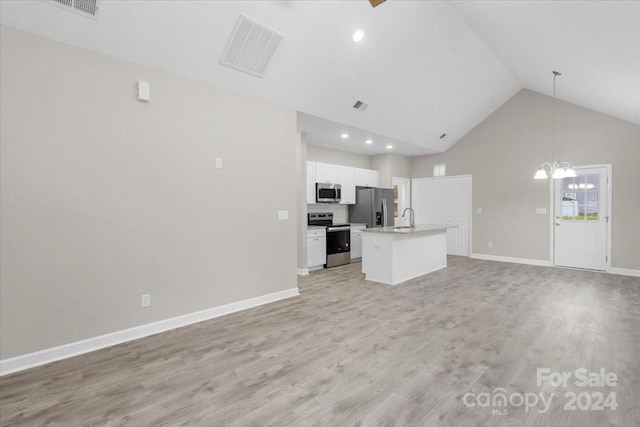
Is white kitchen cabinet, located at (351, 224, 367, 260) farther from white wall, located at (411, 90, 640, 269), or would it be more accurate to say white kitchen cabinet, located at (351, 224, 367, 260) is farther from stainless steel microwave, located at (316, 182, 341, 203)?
white wall, located at (411, 90, 640, 269)

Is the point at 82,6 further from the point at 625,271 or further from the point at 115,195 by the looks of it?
the point at 625,271

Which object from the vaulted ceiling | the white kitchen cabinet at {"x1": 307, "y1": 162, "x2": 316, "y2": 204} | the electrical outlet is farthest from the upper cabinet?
the electrical outlet

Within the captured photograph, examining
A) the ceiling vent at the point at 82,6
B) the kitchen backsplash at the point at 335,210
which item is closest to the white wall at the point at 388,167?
the kitchen backsplash at the point at 335,210

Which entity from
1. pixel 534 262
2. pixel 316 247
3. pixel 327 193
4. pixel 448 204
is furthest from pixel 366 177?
pixel 534 262

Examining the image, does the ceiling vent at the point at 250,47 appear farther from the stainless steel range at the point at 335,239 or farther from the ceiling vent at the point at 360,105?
the stainless steel range at the point at 335,239

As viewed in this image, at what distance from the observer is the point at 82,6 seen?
2506 mm

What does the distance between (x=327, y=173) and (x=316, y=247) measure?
5.54ft

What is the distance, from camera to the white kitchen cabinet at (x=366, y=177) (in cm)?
747

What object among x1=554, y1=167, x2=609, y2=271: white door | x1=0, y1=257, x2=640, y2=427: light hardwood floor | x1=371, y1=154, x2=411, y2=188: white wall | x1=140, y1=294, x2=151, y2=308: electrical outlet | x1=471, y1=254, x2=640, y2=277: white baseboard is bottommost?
x1=0, y1=257, x2=640, y2=427: light hardwood floor

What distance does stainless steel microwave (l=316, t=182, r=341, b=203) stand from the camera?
255 inches

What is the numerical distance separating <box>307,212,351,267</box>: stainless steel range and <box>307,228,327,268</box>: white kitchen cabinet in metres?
0.10

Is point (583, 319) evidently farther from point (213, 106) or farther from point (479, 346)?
point (213, 106)

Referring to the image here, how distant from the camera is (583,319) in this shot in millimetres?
3422

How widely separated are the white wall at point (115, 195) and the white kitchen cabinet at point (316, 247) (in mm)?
1966
